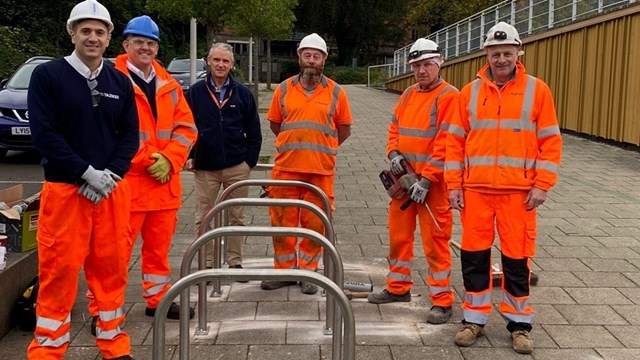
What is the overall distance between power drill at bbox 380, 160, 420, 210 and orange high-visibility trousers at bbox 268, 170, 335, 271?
24.8 inches

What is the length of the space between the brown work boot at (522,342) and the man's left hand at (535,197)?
82 cm

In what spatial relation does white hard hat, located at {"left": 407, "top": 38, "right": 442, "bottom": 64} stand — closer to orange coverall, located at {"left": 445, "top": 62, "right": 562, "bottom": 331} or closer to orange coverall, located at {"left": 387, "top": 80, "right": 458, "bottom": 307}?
orange coverall, located at {"left": 387, "top": 80, "right": 458, "bottom": 307}

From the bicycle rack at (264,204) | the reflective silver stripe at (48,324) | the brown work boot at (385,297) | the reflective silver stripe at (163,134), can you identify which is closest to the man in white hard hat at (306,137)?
the brown work boot at (385,297)

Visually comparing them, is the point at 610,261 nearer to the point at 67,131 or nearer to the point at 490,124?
the point at 490,124

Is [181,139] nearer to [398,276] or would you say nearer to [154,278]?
[154,278]

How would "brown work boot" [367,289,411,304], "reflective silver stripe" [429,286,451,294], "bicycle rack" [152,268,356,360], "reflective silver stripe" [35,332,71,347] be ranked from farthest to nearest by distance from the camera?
"brown work boot" [367,289,411,304] → "reflective silver stripe" [429,286,451,294] → "reflective silver stripe" [35,332,71,347] → "bicycle rack" [152,268,356,360]

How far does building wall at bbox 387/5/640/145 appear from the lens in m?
13.0

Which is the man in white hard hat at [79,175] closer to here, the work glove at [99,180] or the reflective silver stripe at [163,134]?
the work glove at [99,180]

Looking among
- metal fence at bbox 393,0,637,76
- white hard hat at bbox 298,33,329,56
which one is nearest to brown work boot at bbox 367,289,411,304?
white hard hat at bbox 298,33,329,56

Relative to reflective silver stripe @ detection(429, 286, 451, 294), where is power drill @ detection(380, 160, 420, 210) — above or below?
above

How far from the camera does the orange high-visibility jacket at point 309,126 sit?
17.7 ft

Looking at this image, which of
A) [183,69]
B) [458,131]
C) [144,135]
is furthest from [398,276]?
[183,69]

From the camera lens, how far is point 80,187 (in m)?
3.65

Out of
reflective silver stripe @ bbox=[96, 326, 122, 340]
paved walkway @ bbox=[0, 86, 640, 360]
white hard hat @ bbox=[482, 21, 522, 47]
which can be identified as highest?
white hard hat @ bbox=[482, 21, 522, 47]
